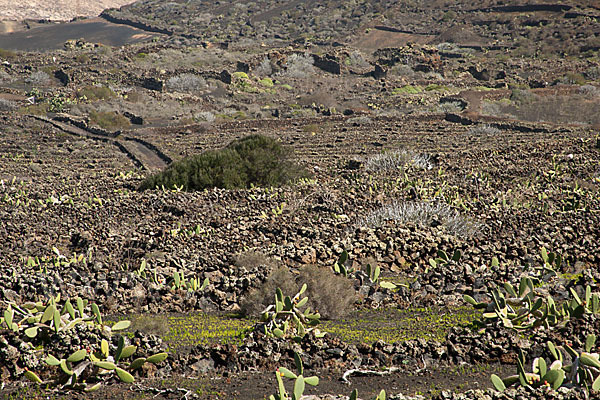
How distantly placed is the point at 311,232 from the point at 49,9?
13223 centimetres

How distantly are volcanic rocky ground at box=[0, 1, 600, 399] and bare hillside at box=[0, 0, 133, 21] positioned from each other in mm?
75991

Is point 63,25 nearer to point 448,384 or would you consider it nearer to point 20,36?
point 20,36

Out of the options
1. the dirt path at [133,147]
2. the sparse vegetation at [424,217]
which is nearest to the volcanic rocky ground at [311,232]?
the sparse vegetation at [424,217]

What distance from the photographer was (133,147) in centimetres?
3616

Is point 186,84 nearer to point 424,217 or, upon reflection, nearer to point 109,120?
point 109,120

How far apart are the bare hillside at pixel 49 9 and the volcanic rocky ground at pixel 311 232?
75991 mm

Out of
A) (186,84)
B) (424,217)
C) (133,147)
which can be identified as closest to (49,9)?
(186,84)

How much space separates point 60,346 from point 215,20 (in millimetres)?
112558

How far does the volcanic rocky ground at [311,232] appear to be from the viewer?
6996 millimetres

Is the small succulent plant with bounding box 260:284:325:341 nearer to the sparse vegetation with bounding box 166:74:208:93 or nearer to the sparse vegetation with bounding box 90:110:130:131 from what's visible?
the sparse vegetation with bounding box 90:110:130:131

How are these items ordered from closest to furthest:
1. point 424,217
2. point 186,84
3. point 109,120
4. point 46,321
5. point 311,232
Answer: point 46,321
point 311,232
point 424,217
point 109,120
point 186,84

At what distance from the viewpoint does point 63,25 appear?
108 meters

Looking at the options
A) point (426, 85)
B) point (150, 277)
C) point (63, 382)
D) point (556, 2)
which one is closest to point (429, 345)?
point (63, 382)

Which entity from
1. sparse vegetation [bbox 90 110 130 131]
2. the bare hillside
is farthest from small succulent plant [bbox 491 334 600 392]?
the bare hillside
